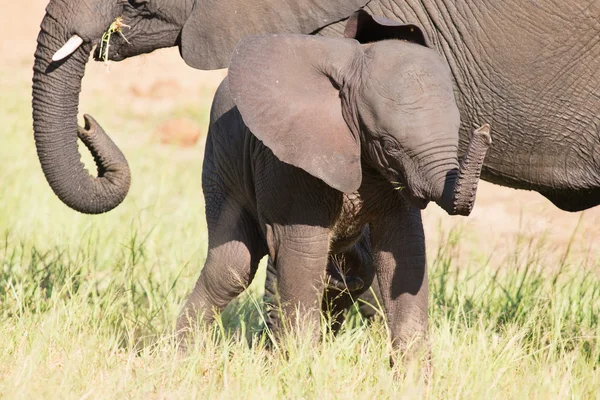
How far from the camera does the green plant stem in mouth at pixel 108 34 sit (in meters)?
4.23

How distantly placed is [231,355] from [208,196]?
0.69 meters

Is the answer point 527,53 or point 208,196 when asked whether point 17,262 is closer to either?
point 208,196

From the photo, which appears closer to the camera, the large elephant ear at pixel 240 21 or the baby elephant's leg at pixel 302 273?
Answer: the baby elephant's leg at pixel 302 273

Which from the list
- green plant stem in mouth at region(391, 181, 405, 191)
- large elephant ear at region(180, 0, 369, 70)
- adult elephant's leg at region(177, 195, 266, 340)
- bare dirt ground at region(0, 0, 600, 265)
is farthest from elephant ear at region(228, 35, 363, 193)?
bare dirt ground at region(0, 0, 600, 265)

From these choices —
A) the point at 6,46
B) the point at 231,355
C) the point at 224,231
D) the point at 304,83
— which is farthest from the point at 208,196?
the point at 6,46

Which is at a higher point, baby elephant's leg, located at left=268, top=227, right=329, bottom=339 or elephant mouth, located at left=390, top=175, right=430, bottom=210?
elephant mouth, located at left=390, top=175, right=430, bottom=210

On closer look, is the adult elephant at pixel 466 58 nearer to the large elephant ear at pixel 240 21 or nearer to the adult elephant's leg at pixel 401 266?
the large elephant ear at pixel 240 21

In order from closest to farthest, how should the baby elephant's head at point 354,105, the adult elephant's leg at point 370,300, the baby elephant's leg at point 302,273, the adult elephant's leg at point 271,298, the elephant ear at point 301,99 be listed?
the baby elephant's head at point 354,105 → the elephant ear at point 301,99 → the baby elephant's leg at point 302,273 → the adult elephant's leg at point 271,298 → the adult elephant's leg at point 370,300

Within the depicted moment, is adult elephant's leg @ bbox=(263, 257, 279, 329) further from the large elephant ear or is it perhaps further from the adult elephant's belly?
the adult elephant's belly

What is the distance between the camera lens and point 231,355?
418cm

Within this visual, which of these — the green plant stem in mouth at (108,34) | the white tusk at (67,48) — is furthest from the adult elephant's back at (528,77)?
the white tusk at (67,48)

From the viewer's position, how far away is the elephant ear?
11.9 ft

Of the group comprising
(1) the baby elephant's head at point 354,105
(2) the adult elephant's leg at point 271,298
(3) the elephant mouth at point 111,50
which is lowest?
(2) the adult elephant's leg at point 271,298

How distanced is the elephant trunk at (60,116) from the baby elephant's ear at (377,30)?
3.46 feet
